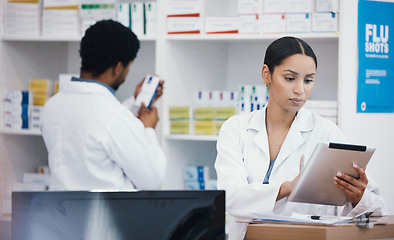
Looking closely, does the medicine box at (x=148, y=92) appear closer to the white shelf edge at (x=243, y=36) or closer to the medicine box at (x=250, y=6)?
the white shelf edge at (x=243, y=36)

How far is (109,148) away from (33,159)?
6.06ft

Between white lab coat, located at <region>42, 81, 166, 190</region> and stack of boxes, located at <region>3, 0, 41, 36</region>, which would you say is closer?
white lab coat, located at <region>42, 81, 166, 190</region>

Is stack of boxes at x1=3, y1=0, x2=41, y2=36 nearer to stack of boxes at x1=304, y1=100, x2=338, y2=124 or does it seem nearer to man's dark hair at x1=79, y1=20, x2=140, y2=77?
man's dark hair at x1=79, y1=20, x2=140, y2=77

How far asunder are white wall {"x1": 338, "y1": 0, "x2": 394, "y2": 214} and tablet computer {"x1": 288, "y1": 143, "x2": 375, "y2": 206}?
127cm

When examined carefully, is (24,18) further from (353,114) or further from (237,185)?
→ (237,185)

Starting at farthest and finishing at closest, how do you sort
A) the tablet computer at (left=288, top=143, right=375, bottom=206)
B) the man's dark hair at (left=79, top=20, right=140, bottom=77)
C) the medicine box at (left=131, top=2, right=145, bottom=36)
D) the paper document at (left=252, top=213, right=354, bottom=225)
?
the medicine box at (left=131, top=2, right=145, bottom=36) → the man's dark hair at (left=79, top=20, right=140, bottom=77) → the tablet computer at (left=288, top=143, right=375, bottom=206) → the paper document at (left=252, top=213, right=354, bottom=225)

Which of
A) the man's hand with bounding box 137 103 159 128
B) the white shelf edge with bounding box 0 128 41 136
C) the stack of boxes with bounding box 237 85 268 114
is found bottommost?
the white shelf edge with bounding box 0 128 41 136

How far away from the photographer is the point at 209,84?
3.98 meters

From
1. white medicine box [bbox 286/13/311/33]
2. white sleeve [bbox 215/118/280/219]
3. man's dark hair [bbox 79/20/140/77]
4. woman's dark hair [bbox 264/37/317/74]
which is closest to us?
white sleeve [bbox 215/118/280/219]

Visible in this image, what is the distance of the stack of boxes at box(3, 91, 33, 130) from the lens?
3.91 meters

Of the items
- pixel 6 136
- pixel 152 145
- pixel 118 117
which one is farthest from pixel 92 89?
pixel 6 136

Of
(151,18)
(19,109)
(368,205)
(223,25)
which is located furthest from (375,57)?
(19,109)

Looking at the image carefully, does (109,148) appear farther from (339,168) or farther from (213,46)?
(213,46)

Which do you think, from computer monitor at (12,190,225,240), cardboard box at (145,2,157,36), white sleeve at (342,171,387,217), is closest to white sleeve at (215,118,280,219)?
white sleeve at (342,171,387,217)
